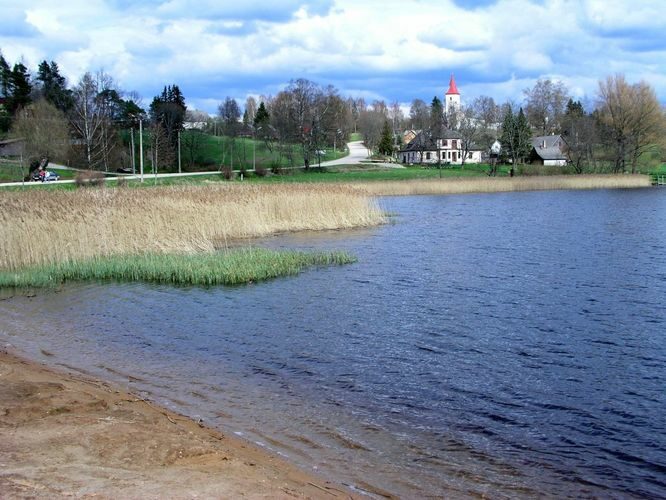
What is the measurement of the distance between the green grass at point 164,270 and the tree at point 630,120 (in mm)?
70086

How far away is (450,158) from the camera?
119 meters

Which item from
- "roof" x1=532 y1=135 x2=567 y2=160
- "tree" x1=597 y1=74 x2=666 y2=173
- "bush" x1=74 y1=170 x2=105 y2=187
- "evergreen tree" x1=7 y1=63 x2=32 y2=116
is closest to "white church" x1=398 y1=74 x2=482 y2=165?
"roof" x1=532 y1=135 x2=567 y2=160

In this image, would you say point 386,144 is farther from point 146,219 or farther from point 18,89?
point 146,219

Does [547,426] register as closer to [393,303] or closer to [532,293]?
[393,303]

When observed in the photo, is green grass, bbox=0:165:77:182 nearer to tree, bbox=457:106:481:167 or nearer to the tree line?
the tree line

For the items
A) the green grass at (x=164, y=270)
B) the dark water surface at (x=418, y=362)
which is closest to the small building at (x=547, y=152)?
the dark water surface at (x=418, y=362)

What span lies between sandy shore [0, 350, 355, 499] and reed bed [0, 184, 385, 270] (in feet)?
39.0

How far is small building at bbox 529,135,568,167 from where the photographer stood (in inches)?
4343

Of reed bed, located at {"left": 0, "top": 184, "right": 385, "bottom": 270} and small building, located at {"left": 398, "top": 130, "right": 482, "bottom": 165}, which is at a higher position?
small building, located at {"left": 398, "top": 130, "right": 482, "bottom": 165}

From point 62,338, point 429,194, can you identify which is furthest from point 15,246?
point 429,194

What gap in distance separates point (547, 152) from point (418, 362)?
354 feet

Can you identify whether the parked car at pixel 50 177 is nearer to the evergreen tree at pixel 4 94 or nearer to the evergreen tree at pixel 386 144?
the evergreen tree at pixel 4 94

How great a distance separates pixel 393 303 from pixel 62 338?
23.8 ft

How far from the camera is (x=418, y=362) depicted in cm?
1162
